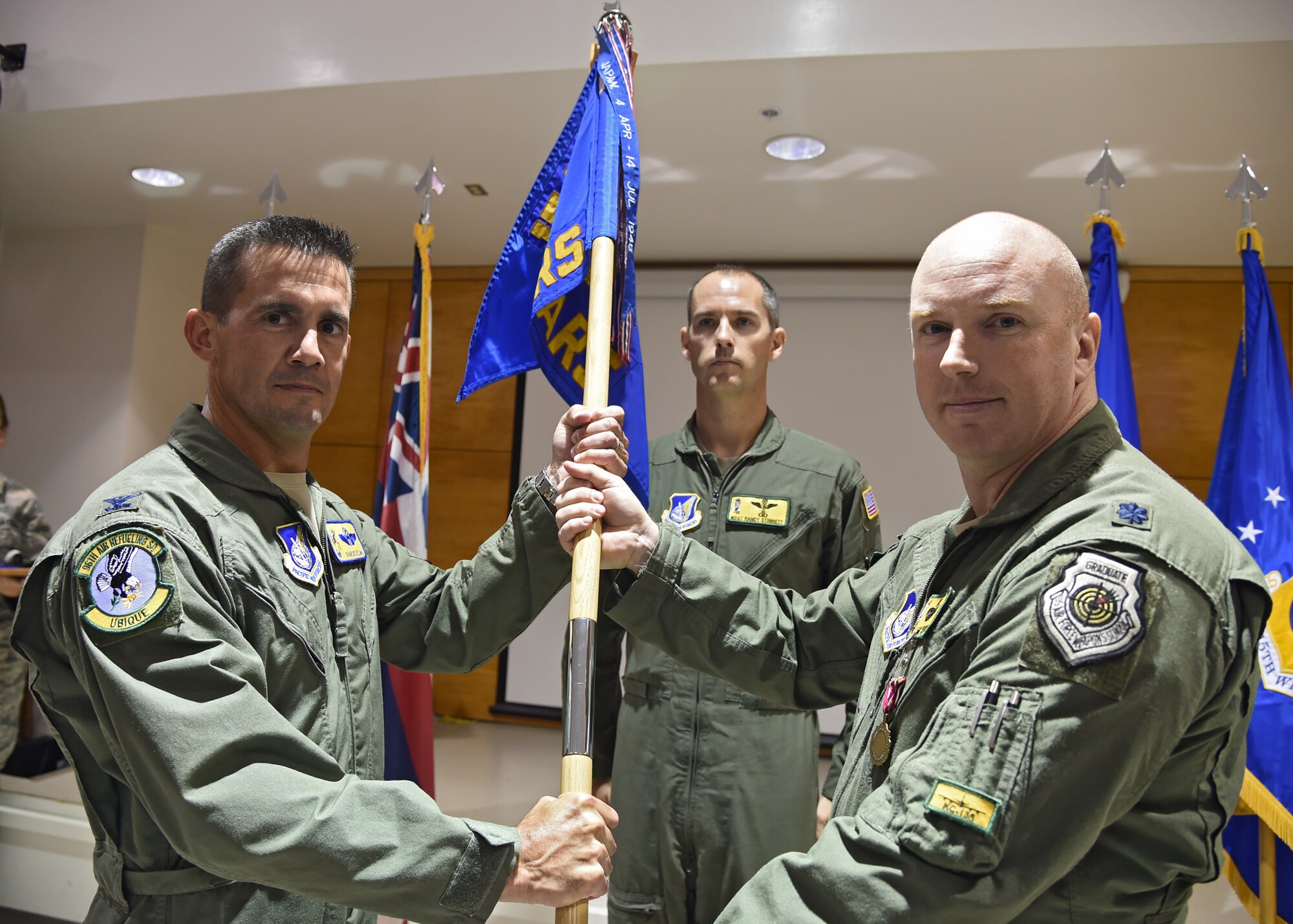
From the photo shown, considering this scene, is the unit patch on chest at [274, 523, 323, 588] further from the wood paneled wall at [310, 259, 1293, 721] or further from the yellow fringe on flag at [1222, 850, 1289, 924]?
the wood paneled wall at [310, 259, 1293, 721]

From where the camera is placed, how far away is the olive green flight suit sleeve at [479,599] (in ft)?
5.60

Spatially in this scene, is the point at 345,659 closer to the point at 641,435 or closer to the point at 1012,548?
the point at 641,435

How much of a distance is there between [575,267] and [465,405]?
447cm

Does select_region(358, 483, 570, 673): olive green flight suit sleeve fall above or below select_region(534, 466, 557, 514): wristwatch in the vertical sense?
below

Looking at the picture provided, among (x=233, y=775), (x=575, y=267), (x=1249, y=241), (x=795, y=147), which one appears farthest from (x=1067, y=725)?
(x=795, y=147)

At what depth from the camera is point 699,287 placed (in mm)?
2588

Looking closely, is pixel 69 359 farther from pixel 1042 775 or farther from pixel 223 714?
pixel 1042 775

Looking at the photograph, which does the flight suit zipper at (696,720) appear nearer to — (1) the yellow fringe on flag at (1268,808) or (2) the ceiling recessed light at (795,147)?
(1) the yellow fringe on flag at (1268,808)

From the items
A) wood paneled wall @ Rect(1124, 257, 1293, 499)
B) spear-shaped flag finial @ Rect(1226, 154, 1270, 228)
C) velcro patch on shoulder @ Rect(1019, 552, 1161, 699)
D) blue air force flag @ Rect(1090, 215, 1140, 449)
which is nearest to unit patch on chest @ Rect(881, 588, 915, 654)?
velcro patch on shoulder @ Rect(1019, 552, 1161, 699)

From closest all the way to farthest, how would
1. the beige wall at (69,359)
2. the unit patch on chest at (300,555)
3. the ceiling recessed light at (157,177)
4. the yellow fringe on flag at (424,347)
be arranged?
the unit patch on chest at (300,555), the yellow fringe on flag at (424,347), the ceiling recessed light at (157,177), the beige wall at (69,359)

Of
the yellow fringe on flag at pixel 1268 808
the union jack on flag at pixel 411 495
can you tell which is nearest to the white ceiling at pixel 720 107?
the union jack on flag at pixel 411 495

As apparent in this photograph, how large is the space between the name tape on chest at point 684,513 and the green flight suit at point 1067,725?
1298 mm

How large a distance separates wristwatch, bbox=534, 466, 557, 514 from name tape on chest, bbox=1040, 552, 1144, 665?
96 centimetres

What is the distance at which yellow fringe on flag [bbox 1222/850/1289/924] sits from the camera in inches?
103
